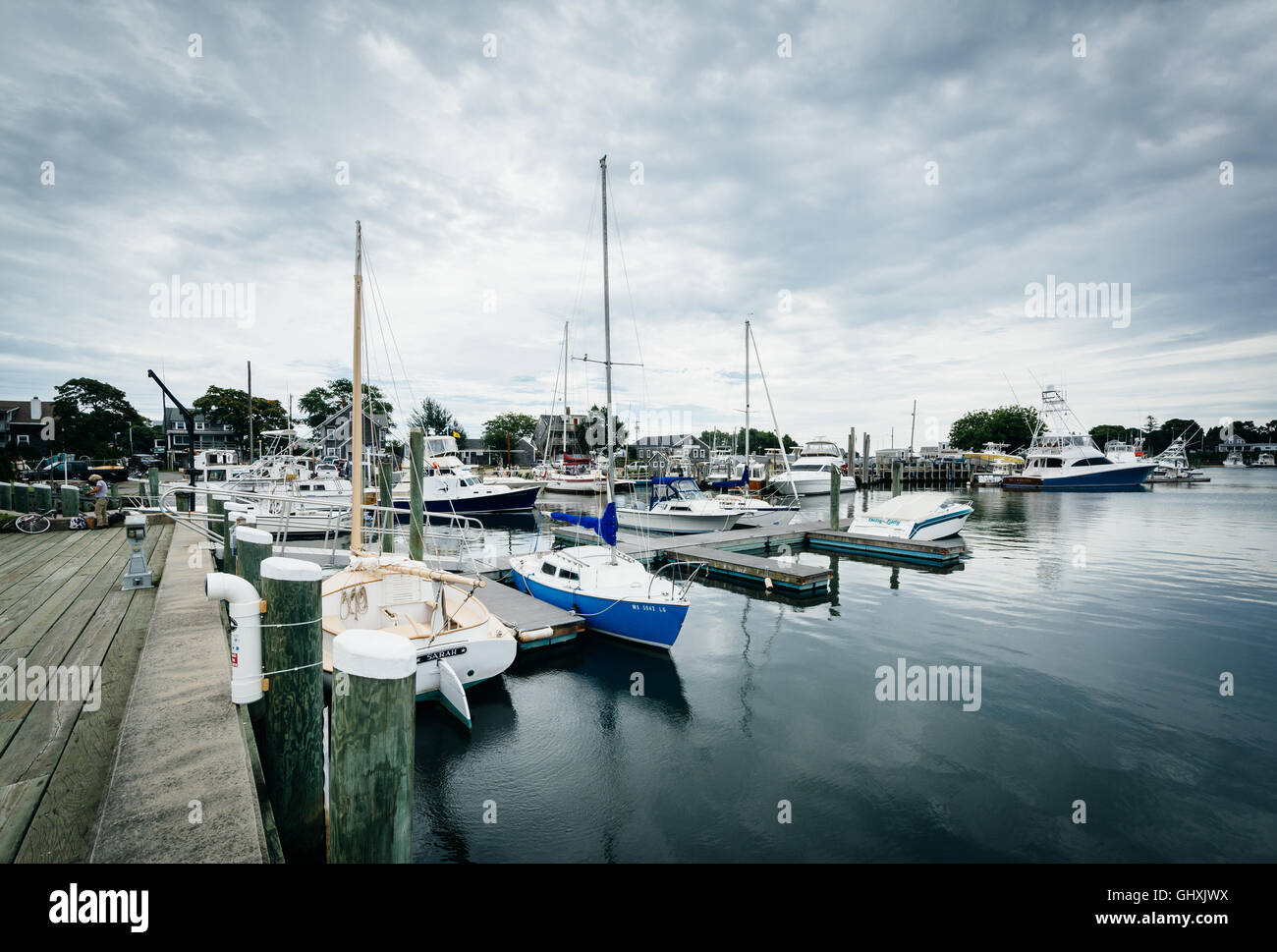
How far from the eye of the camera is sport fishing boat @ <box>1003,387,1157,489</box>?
180 feet

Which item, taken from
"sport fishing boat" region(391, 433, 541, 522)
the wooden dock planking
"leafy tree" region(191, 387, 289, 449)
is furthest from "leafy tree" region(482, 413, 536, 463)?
the wooden dock planking

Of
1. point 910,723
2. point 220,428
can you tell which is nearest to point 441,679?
point 910,723

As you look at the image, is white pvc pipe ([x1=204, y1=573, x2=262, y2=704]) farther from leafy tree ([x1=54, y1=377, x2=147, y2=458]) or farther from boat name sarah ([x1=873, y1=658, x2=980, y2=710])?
leafy tree ([x1=54, y1=377, x2=147, y2=458])

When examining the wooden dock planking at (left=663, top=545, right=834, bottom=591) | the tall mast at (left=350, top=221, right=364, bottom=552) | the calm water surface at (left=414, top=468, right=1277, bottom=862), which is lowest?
the calm water surface at (left=414, top=468, right=1277, bottom=862)

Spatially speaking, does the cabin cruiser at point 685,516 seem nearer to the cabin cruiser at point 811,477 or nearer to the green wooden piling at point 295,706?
the cabin cruiser at point 811,477

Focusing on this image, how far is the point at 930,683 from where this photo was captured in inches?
392

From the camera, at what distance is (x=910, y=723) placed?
8.66 m

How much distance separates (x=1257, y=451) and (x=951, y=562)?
175735 millimetres

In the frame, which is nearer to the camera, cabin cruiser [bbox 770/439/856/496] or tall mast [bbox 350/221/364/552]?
tall mast [bbox 350/221/364/552]

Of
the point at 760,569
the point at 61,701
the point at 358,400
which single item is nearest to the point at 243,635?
the point at 61,701

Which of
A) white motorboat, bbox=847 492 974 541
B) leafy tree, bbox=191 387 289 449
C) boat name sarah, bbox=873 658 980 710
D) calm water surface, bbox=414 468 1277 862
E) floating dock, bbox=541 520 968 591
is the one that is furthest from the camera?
leafy tree, bbox=191 387 289 449

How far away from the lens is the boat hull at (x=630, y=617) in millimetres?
11367

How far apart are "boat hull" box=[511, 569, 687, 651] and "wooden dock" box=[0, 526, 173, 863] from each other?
7335 millimetres
